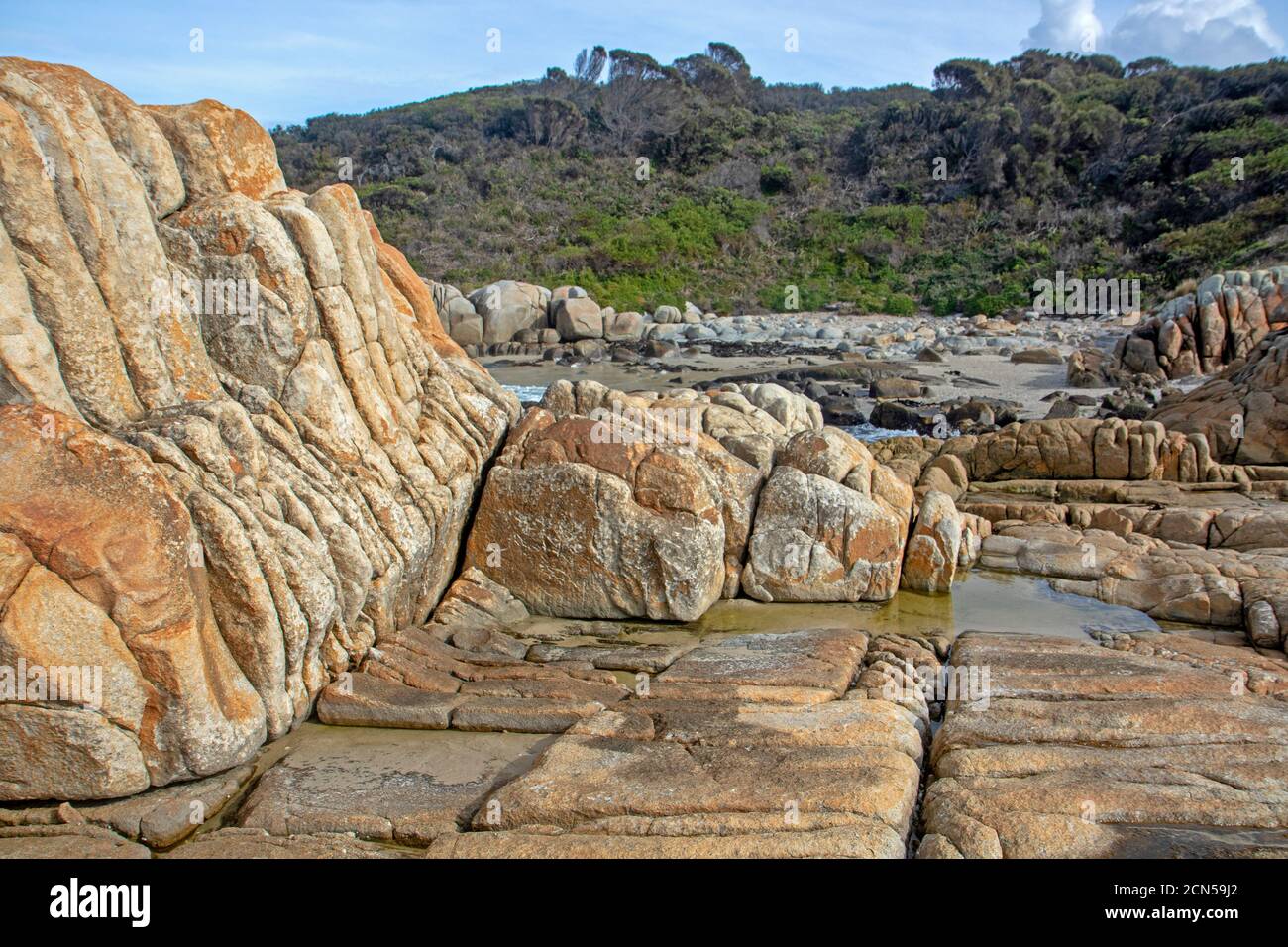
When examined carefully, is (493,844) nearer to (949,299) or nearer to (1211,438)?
(1211,438)

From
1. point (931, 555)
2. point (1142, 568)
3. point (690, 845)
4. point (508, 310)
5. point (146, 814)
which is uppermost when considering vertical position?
point (508, 310)

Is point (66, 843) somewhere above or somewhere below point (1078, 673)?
below

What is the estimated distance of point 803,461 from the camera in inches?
428

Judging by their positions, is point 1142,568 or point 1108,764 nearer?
point 1108,764

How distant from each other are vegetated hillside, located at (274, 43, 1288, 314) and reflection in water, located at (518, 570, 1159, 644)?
2699 cm

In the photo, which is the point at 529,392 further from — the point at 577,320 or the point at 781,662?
the point at 781,662

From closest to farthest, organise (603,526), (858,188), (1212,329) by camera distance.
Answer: (603,526)
(1212,329)
(858,188)

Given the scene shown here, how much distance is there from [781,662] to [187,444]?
483 centimetres

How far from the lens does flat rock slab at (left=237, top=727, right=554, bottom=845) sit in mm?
6211

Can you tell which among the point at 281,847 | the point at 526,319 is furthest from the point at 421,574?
the point at 526,319

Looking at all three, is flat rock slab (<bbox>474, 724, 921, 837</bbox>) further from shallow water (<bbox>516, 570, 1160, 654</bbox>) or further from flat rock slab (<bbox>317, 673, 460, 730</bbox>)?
shallow water (<bbox>516, 570, 1160, 654</bbox>)

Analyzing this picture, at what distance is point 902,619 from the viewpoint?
32.8 feet

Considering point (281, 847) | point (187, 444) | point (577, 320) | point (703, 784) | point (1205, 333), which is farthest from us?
point (577, 320)
